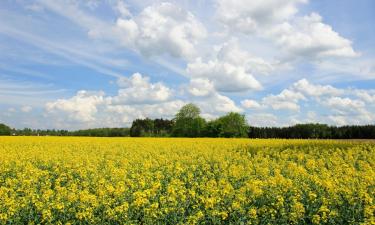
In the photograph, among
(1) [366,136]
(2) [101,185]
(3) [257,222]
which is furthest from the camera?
(1) [366,136]

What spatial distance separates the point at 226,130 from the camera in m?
86.1

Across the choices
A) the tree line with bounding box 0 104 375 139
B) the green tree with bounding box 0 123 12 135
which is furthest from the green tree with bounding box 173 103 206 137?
the green tree with bounding box 0 123 12 135

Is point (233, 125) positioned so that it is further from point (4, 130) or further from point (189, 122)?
point (4, 130)

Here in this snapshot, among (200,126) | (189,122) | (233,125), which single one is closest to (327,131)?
(233,125)

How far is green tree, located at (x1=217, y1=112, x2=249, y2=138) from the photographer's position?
85875 mm

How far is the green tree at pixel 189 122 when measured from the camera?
94.4m

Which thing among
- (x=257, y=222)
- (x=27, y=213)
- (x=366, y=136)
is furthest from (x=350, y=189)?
(x=366, y=136)

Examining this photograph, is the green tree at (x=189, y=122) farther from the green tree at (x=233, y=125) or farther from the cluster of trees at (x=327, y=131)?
A: the cluster of trees at (x=327, y=131)

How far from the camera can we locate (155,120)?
410 feet

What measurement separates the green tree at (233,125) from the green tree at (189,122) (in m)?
5.54

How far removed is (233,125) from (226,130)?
3385 mm

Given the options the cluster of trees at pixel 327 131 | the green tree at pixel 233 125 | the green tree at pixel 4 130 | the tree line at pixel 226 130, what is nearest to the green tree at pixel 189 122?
the tree line at pixel 226 130

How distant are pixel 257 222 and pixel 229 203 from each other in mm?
1105

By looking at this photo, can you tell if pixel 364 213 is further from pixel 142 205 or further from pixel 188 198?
pixel 142 205
